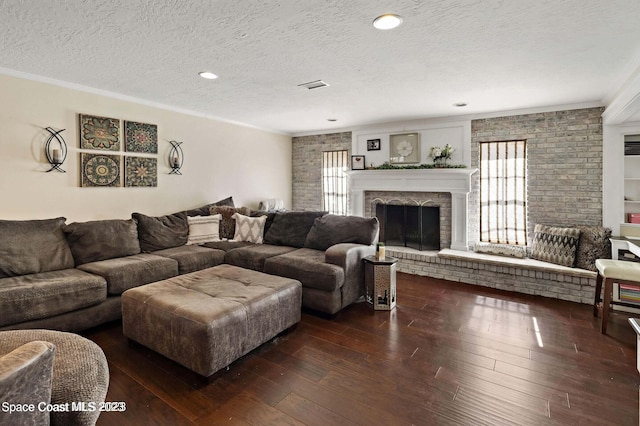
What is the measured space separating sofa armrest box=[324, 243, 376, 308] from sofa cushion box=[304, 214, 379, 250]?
0.16 meters

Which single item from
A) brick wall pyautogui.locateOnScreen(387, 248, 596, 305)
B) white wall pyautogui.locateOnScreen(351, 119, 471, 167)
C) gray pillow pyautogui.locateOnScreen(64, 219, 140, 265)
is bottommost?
brick wall pyautogui.locateOnScreen(387, 248, 596, 305)

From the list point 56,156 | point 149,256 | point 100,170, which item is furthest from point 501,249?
point 56,156

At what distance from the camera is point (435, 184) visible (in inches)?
194

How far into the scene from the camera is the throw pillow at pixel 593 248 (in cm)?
369

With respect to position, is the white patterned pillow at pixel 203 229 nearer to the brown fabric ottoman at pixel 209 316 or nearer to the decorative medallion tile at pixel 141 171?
the decorative medallion tile at pixel 141 171

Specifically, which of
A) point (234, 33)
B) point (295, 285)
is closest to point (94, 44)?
point (234, 33)

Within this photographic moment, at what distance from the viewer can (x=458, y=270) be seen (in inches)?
174

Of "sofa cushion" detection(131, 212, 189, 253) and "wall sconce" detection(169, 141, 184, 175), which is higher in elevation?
"wall sconce" detection(169, 141, 184, 175)

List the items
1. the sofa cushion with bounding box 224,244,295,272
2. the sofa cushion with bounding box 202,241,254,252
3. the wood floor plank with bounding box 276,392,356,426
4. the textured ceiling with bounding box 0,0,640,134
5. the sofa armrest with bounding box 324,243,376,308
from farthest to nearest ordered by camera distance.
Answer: the sofa cushion with bounding box 202,241,254,252 < the sofa cushion with bounding box 224,244,295,272 < the sofa armrest with bounding box 324,243,376,308 < the textured ceiling with bounding box 0,0,640,134 < the wood floor plank with bounding box 276,392,356,426

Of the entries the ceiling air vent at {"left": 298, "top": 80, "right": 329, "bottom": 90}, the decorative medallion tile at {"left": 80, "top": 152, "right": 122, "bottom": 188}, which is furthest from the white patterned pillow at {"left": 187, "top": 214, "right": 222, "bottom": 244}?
the ceiling air vent at {"left": 298, "top": 80, "right": 329, "bottom": 90}

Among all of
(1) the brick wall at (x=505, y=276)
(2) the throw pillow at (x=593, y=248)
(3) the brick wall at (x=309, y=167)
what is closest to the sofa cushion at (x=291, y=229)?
(1) the brick wall at (x=505, y=276)

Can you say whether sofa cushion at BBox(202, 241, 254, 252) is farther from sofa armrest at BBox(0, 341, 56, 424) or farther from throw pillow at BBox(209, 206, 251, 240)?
sofa armrest at BBox(0, 341, 56, 424)

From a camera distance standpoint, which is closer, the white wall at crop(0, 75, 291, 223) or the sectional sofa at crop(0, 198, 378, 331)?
the sectional sofa at crop(0, 198, 378, 331)

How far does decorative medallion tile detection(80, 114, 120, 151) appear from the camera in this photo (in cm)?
354
